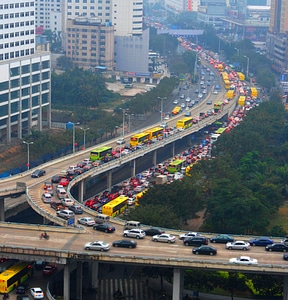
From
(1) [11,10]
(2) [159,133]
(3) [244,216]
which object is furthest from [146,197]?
(1) [11,10]

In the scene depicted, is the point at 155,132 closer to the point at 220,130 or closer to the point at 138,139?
the point at 138,139

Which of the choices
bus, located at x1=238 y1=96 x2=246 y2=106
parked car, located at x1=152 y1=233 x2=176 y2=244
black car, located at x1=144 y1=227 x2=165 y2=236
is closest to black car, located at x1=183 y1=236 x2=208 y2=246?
parked car, located at x1=152 y1=233 x2=176 y2=244

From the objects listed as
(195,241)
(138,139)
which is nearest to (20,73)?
(138,139)

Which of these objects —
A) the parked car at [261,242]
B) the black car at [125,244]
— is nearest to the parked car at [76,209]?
the black car at [125,244]

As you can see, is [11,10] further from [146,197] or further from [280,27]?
[280,27]

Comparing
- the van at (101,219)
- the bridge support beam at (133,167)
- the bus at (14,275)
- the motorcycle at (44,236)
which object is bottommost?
the bridge support beam at (133,167)

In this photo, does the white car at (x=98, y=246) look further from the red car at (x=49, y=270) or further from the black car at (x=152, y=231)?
the black car at (x=152, y=231)
